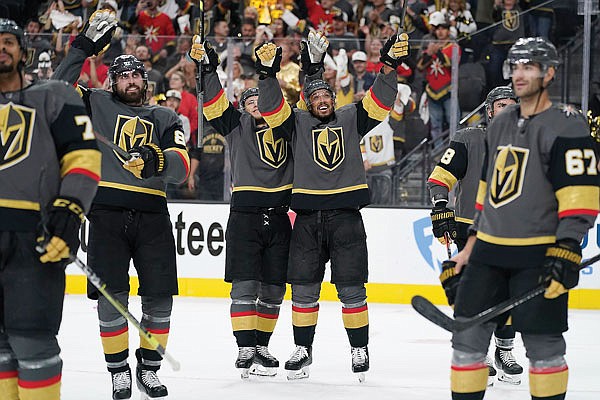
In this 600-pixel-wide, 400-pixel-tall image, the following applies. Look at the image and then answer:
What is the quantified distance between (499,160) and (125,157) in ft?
5.09

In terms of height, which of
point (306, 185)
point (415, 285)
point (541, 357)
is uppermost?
point (306, 185)

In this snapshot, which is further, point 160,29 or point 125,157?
point 160,29

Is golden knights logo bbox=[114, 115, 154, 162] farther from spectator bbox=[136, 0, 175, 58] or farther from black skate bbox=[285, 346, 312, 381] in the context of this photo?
spectator bbox=[136, 0, 175, 58]

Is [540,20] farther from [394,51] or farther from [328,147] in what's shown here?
[328,147]

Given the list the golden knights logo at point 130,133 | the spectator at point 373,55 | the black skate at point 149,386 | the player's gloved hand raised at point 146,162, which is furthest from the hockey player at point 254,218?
the spectator at point 373,55

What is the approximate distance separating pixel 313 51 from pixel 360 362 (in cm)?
162

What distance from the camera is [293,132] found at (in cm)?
511

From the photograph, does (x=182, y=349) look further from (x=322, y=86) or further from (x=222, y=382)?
(x=322, y=86)

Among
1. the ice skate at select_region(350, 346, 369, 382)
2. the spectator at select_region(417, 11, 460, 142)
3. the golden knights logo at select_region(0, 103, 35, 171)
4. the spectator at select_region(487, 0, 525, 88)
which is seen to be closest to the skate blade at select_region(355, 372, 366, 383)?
the ice skate at select_region(350, 346, 369, 382)

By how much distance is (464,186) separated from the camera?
495 cm

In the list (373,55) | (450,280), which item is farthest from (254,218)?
(373,55)

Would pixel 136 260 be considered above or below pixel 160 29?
below

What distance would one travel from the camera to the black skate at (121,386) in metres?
4.33

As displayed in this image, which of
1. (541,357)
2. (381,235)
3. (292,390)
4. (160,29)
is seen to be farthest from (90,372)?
(160,29)
